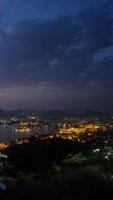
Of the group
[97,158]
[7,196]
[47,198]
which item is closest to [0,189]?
[7,196]

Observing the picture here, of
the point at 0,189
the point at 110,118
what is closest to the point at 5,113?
the point at 110,118

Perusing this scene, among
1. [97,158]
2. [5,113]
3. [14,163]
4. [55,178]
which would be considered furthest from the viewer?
[5,113]

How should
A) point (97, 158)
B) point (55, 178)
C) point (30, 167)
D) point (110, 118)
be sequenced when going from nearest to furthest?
point (55, 178), point (97, 158), point (30, 167), point (110, 118)

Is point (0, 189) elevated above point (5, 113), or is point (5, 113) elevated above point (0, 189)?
point (5, 113)

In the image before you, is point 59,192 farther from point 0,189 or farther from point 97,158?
point 97,158

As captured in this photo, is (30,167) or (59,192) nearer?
(59,192)

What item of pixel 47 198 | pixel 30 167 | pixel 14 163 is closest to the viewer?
pixel 47 198

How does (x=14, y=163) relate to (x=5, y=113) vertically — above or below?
below

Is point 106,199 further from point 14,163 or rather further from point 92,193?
point 14,163

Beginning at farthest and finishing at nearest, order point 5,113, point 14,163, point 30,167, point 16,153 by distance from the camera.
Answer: point 5,113 < point 16,153 < point 14,163 < point 30,167
